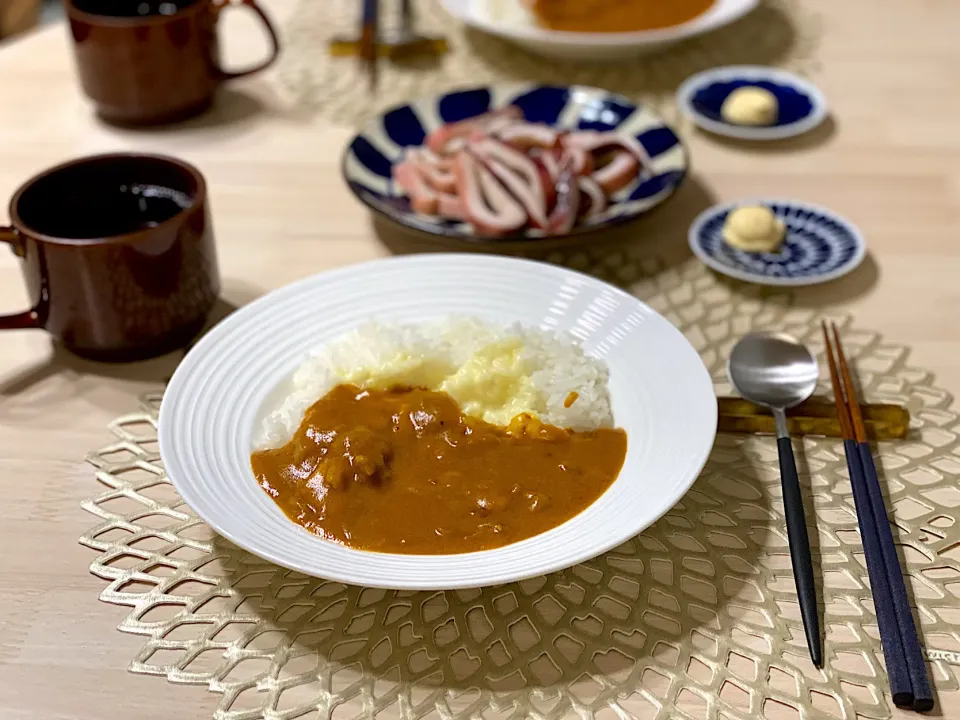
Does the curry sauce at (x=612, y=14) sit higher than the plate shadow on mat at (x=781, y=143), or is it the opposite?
the curry sauce at (x=612, y=14)

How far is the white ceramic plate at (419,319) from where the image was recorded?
989 millimetres

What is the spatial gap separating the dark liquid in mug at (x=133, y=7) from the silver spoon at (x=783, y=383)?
4.65 feet

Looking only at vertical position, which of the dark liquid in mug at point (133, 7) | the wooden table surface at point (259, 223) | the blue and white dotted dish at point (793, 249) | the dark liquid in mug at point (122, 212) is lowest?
the wooden table surface at point (259, 223)

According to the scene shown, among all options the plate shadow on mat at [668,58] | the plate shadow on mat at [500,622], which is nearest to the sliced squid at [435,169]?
the plate shadow on mat at [668,58]

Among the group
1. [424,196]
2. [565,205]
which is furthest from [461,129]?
[565,205]

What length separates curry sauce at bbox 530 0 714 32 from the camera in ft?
7.38

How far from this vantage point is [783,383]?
1.34 metres

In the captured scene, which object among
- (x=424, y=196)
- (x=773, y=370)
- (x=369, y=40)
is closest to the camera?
(x=773, y=370)

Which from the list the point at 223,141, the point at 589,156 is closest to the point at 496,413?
the point at 589,156

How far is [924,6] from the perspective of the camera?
2631 millimetres

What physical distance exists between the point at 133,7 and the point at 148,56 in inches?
8.2

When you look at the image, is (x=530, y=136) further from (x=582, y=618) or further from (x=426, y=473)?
(x=582, y=618)

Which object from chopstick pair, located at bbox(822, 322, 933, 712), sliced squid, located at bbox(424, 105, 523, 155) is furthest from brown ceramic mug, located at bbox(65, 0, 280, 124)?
chopstick pair, located at bbox(822, 322, 933, 712)

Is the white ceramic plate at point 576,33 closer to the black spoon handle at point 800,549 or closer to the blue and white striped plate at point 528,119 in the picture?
the blue and white striped plate at point 528,119
